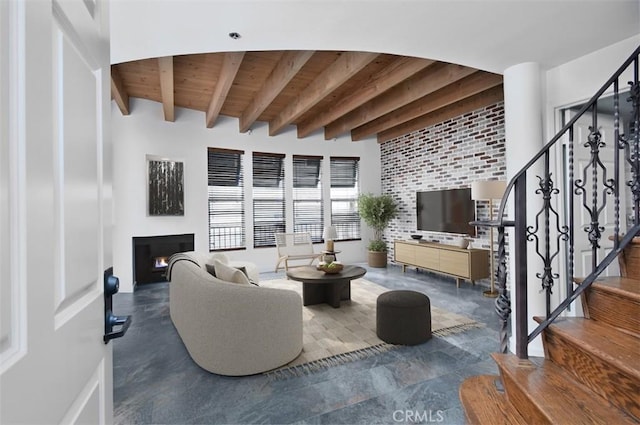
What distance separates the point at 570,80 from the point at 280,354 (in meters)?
3.24

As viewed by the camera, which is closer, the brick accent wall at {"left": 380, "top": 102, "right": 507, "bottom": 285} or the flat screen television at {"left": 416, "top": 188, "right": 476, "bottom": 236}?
the brick accent wall at {"left": 380, "top": 102, "right": 507, "bottom": 285}

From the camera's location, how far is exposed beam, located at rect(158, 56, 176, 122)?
3211mm

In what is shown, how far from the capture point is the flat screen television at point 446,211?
5125 millimetres

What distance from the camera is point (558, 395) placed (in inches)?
51.2

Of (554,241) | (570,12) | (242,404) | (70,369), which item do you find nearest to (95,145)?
(70,369)

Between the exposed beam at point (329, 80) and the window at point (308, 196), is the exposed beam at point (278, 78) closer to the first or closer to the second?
the exposed beam at point (329, 80)

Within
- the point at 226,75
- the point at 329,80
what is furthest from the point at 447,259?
the point at 226,75

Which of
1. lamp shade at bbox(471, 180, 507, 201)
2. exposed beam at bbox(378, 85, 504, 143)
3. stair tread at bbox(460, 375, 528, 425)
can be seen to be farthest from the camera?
exposed beam at bbox(378, 85, 504, 143)

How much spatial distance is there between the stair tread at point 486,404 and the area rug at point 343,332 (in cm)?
114

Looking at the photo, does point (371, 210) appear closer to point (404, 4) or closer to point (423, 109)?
point (423, 109)

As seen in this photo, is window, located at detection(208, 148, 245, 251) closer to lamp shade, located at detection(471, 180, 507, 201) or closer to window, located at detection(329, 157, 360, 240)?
window, located at detection(329, 157, 360, 240)

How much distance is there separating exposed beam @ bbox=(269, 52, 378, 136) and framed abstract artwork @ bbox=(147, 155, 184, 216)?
2101 millimetres

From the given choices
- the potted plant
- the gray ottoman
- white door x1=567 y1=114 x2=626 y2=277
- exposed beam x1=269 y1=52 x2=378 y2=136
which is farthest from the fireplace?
white door x1=567 y1=114 x2=626 y2=277

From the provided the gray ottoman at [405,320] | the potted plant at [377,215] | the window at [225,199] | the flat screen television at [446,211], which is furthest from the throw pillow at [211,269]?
the potted plant at [377,215]
